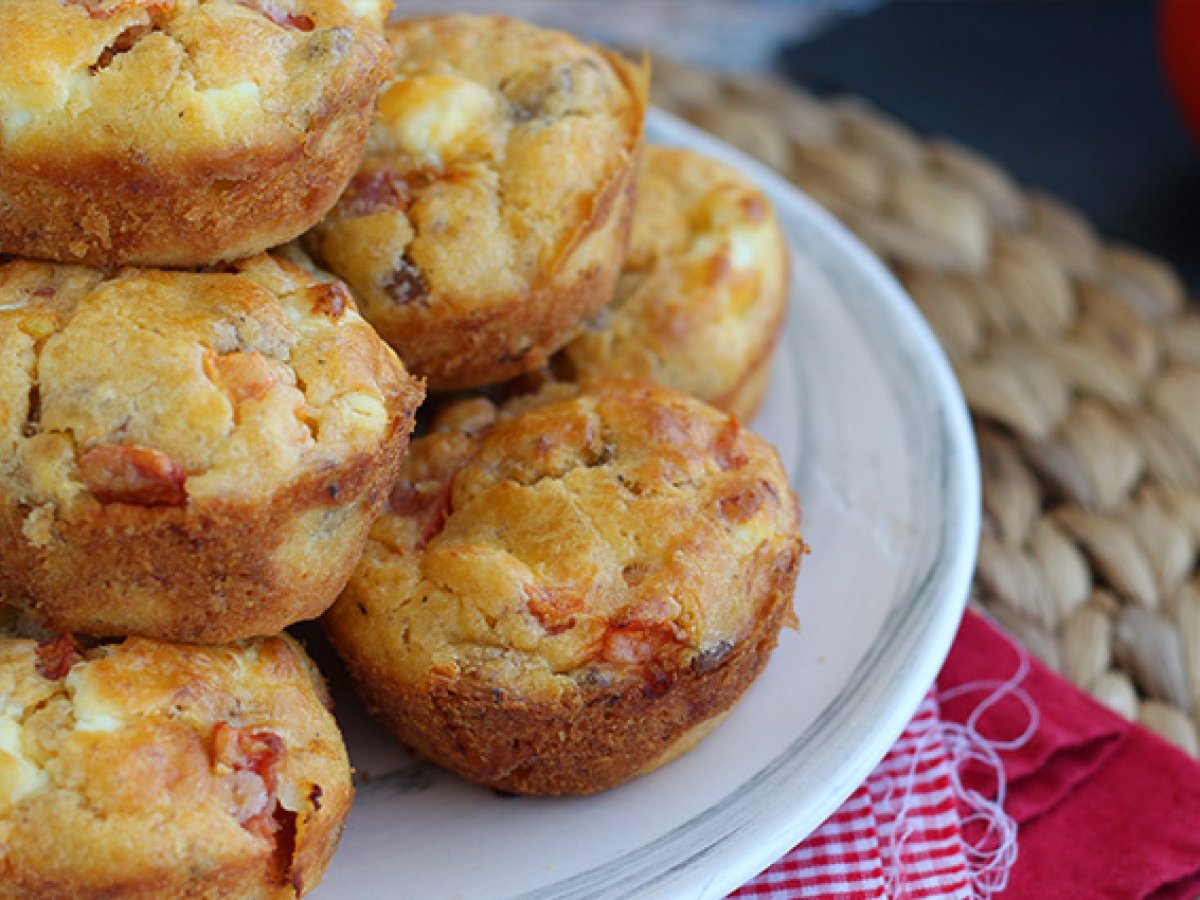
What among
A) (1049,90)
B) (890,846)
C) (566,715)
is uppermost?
(566,715)

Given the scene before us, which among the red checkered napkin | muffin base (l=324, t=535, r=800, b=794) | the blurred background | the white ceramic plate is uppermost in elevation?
muffin base (l=324, t=535, r=800, b=794)

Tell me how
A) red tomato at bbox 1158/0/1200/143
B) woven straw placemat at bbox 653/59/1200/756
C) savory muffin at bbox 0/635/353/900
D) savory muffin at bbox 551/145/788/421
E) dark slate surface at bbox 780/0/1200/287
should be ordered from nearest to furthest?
savory muffin at bbox 0/635/353/900, savory muffin at bbox 551/145/788/421, woven straw placemat at bbox 653/59/1200/756, red tomato at bbox 1158/0/1200/143, dark slate surface at bbox 780/0/1200/287

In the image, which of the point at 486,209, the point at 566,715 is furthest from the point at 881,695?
the point at 486,209

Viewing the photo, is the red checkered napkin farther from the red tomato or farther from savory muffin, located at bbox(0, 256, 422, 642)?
the red tomato

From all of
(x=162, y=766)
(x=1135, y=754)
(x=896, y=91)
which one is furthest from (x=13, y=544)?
(x=896, y=91)

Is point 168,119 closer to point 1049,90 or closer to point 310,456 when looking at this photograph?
point 310,456

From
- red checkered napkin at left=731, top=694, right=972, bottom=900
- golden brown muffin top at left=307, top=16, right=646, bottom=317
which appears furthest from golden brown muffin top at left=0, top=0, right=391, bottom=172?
red checkered napkin at left=731, top=694, right=972, bottom=900

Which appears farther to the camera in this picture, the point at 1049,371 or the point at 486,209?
the point at 1049,371

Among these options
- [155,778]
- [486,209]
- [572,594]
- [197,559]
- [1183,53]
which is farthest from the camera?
[1183,53]
